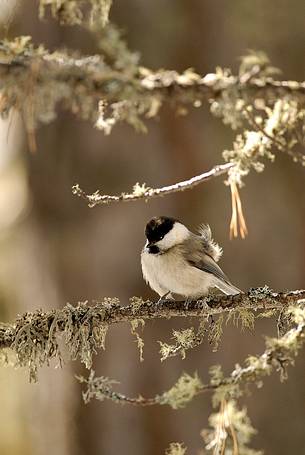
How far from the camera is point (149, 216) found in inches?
264

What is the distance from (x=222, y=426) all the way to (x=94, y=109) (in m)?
1.16

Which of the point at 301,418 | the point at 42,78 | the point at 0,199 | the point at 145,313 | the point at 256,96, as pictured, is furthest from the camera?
the point at 0,199

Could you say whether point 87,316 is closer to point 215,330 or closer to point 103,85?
point 215,330

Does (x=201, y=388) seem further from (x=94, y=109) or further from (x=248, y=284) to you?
Answer: (x=248, y=284)

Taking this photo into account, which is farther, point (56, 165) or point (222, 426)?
point (56, 165)

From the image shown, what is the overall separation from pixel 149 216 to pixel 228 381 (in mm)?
4431

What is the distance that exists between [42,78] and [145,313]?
1554 mm

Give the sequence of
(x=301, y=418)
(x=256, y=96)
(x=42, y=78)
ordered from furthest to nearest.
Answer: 1. (x=301, y=418)
2. (x=256, y=96)
3. (x=42, y=78)

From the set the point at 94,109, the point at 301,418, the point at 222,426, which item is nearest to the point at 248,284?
the point at 301,418

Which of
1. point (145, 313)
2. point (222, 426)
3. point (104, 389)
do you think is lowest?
point (222, 426)

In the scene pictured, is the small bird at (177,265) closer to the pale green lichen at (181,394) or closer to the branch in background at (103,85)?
the pale green lichen at (181,394)

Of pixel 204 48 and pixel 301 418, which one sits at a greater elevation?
pixel 204 48

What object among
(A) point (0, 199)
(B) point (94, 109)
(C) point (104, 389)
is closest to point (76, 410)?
(A) point (0, 199)

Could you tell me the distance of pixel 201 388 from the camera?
232 centimetres
